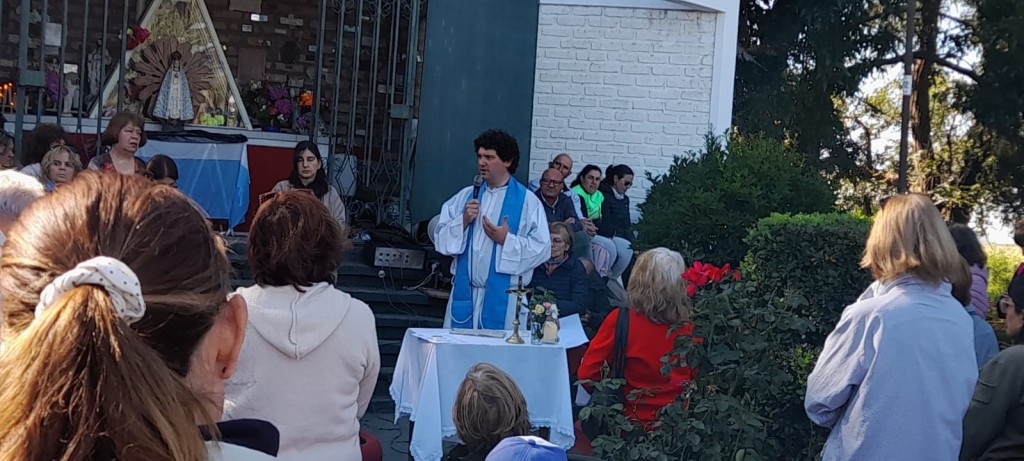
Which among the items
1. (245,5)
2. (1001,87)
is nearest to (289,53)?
(245,5)

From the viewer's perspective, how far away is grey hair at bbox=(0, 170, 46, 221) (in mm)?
2879

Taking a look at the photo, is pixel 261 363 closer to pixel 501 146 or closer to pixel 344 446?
pixel 344 446

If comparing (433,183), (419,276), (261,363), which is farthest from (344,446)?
(433,183)

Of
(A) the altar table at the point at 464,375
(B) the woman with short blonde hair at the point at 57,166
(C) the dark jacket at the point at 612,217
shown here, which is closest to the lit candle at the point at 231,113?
(C) the dark jacket at the point at 612,217

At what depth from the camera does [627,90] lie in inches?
372

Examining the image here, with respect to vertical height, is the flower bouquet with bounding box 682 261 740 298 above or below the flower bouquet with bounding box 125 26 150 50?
below

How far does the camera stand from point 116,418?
117cm

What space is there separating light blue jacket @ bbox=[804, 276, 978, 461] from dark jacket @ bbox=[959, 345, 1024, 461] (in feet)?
0.13

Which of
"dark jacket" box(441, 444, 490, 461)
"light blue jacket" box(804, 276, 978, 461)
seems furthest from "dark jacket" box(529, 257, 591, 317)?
"light blue jacket" box(804, 276, 978, 461)

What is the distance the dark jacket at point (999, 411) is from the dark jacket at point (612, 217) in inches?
214

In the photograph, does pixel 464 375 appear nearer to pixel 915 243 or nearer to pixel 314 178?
pixel 915 243

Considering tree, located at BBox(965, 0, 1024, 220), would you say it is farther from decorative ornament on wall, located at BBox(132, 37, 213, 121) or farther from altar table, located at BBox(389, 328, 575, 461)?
altar table, located at BBox(389, 328, 575, 461)

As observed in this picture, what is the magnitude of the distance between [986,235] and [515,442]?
17.9 metres

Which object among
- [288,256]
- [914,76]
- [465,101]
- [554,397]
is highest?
[914,76]
